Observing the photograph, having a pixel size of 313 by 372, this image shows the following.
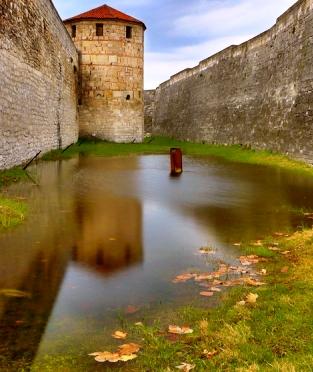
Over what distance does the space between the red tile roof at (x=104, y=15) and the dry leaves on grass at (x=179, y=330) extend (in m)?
27.8

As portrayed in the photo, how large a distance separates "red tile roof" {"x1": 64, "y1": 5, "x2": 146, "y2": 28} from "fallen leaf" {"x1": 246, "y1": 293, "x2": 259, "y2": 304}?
27409mm

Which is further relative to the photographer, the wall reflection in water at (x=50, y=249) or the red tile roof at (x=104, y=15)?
the red tile roof at (x=104, y=15)

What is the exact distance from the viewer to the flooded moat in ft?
11.5

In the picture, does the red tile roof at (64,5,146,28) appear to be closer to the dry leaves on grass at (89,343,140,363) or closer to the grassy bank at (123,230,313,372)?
the grassy bank at (123,230,313,372)

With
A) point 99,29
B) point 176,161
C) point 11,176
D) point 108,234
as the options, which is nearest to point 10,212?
point 108,234

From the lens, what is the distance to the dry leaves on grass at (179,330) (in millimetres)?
3346

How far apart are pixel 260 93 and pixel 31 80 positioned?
11306 millimetres

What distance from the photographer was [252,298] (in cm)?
388

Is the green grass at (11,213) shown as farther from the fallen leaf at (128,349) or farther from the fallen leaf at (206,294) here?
the fallen leaf at (128,349)

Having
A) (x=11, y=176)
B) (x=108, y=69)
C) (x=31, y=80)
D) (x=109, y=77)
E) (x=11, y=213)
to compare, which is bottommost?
(x=11, y=213)

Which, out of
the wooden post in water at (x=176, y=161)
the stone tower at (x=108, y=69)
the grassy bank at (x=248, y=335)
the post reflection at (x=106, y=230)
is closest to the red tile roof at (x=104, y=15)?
the stone tower at (x=108, y=69)

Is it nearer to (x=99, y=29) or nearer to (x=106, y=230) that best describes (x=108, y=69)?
(x=99, y=29)

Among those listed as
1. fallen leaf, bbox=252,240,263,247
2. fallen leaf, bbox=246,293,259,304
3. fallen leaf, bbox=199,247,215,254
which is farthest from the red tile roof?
fallen leaf, bbox=246,293,259,304

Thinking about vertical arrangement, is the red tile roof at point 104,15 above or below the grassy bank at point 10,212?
above
